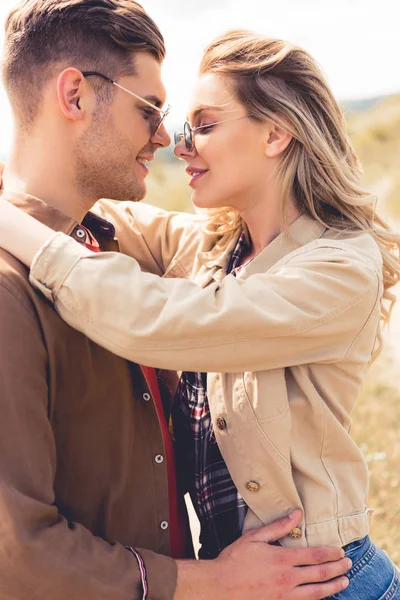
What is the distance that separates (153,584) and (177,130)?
1.50 m

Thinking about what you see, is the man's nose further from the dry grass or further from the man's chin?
the dry grass

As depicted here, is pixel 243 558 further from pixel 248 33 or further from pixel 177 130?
pixel 248 33

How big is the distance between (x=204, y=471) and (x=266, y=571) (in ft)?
1.21

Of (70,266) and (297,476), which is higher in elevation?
(70,266)

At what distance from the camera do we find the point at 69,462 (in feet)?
7.53

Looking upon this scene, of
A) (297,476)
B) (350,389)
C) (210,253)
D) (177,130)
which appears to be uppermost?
(177,130)

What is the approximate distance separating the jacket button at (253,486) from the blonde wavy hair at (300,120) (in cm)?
81

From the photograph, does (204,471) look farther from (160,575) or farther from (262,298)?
(262,298)

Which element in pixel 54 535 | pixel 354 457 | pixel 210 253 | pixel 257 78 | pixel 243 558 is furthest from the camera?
pixel 210 253

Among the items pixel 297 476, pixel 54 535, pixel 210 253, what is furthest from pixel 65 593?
pixel 210 253

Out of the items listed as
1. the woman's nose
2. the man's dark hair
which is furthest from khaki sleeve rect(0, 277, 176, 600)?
the woman's nose

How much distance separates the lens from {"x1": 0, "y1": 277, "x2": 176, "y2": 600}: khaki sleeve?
2.02 meters

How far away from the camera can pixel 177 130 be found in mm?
2881

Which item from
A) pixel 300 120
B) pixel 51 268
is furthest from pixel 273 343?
pixel 300 120
